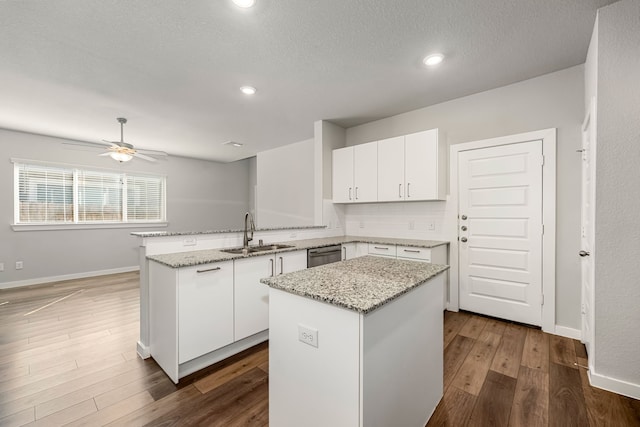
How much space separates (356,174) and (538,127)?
2.04 metres

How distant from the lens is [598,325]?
70.1 inches

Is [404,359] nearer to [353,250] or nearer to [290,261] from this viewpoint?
[290,261]

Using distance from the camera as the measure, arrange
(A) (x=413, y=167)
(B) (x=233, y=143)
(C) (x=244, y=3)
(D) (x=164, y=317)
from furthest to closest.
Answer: (B) (x=233, y=143) < (A) (x=413, y=167) < (D) (x=164, y=317) < (C) (x=244, y=3)

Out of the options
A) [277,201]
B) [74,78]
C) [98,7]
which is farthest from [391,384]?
[277,201]

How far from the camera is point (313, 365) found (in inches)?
44.9

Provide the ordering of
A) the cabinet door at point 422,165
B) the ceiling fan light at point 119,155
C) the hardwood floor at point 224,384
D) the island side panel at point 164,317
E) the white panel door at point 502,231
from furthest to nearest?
the ceiling fan light at point 119,155, the cabinet door at point 422,165, the white panel door at point 502,231, the island side panel at point 164,317, the hardwood floor at point 224,384

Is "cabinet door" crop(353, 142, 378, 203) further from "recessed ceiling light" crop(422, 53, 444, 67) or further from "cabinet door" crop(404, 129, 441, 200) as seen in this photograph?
"recessed ceiling light" crop(422, 53, 444, 67)

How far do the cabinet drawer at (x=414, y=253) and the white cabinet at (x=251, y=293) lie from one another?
144 cm

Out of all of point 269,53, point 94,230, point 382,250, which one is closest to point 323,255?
point 382,250

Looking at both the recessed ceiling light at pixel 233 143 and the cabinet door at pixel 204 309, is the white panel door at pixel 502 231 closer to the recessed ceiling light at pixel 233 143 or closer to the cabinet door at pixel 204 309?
the cabinet door at pixel 204 309

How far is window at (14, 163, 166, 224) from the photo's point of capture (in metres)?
4.50

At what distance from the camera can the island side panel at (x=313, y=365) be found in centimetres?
102

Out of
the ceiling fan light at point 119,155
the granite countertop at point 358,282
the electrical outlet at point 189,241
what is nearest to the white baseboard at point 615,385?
the granite countertop at point 358,282

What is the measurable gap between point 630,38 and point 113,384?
4234 millimetres
